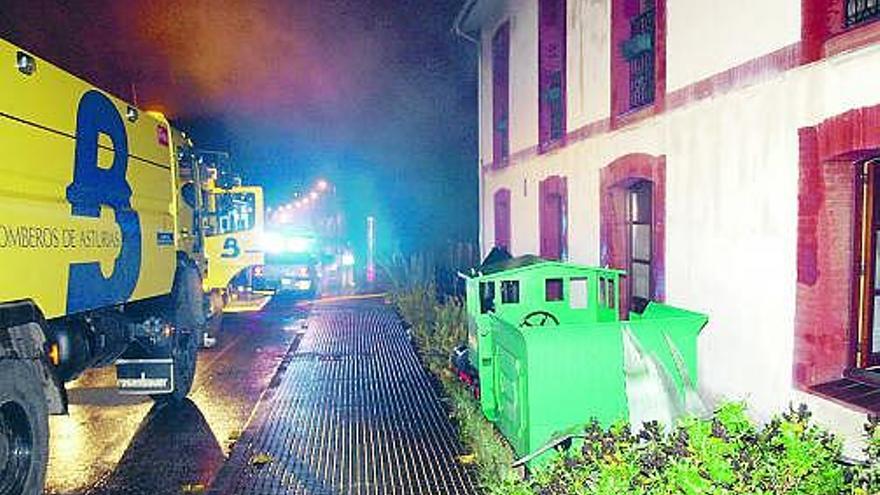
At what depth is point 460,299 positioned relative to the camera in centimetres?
1209

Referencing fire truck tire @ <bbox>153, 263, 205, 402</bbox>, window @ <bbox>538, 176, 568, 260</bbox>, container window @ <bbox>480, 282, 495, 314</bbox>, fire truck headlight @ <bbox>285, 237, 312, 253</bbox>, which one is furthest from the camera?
fire truck headlight @ <bbox>285, 237, 312, 253</bbox>

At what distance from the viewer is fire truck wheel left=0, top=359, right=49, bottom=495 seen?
178 inches

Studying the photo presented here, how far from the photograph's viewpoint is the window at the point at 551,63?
36.2 feet

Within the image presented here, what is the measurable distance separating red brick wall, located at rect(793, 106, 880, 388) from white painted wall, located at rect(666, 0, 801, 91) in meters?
0.97

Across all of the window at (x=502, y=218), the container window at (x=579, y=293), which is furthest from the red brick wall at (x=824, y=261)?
the window at (x=502, y=218)

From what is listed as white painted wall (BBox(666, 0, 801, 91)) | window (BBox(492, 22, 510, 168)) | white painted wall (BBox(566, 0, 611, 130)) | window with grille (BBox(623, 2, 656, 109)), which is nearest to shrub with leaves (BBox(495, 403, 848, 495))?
white painted wall (BBox(666, 0, 801, 91))

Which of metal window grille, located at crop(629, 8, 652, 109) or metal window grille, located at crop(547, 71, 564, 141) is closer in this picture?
metal window grille, located at crop(629, 8, 652, 109)

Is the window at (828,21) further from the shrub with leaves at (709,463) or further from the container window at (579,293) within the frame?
the container window at (579,293)

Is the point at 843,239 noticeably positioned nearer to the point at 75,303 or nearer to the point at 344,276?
the point at 75,303

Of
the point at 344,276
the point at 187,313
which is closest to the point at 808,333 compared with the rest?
the point at 187,313

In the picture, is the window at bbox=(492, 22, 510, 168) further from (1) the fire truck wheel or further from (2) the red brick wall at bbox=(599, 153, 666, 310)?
(1) the fire truck wheel

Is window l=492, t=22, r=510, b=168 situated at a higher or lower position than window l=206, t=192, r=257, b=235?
higher

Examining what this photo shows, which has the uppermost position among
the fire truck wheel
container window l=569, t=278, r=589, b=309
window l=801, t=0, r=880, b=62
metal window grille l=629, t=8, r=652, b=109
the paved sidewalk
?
metal window grille l=629, t=8, r=652, b=109

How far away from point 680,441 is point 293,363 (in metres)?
8.12
